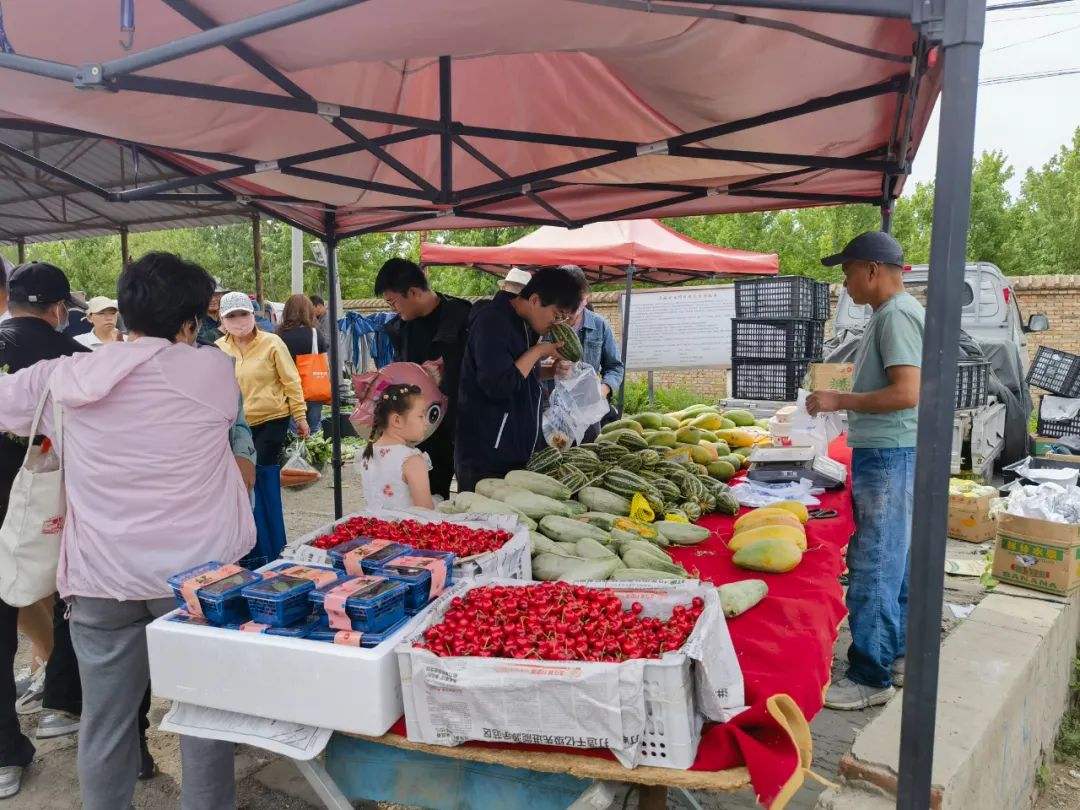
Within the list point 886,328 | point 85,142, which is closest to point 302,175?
point 886,328

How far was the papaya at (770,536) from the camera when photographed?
270 cm

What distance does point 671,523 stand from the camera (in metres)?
3.05

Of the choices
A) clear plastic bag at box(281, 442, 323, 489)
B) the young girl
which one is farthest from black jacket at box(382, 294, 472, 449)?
clear plastic bag at box(281, 442, 323, 489)

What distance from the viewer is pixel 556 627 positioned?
5.51 ft

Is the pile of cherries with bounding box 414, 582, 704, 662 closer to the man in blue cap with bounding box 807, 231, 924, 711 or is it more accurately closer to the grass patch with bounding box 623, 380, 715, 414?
the man in blue cap with bounding box 807, 231, 924, 711

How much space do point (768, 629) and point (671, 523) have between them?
0.96 metres

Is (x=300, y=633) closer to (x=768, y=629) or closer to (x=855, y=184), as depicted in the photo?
(x=768, y=629)

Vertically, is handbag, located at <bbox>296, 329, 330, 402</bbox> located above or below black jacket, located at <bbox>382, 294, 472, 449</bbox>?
below

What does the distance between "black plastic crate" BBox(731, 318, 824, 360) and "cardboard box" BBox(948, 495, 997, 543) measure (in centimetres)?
177

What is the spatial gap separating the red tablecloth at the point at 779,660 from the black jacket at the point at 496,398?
3.32ft

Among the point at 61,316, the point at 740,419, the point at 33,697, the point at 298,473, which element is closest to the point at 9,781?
the point at 33,697

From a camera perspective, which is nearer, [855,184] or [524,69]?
[524,69]

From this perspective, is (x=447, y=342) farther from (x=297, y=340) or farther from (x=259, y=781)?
(x=297, y=340)

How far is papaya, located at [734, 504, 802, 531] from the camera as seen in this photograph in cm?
293
